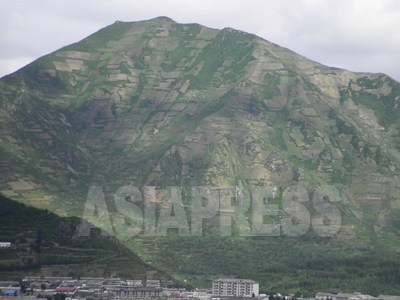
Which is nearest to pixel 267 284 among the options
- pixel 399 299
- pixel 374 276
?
pixel 374 276

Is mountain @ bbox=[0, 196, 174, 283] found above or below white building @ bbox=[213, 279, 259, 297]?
above

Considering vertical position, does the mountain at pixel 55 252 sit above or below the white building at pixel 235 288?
above

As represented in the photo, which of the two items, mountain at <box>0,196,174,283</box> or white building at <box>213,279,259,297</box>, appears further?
white building at <box>213,279,259,297</box>

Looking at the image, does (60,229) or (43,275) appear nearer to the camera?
(43,275)

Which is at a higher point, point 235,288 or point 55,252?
point 55,252

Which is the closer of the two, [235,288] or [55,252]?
[55,252]

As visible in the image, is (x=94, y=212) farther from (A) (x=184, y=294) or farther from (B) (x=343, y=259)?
(A) (x=184, y=294)

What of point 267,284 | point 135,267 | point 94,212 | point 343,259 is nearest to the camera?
point 135,267

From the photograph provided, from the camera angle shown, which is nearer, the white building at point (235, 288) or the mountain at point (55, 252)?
the mountain at point (55, 252)
